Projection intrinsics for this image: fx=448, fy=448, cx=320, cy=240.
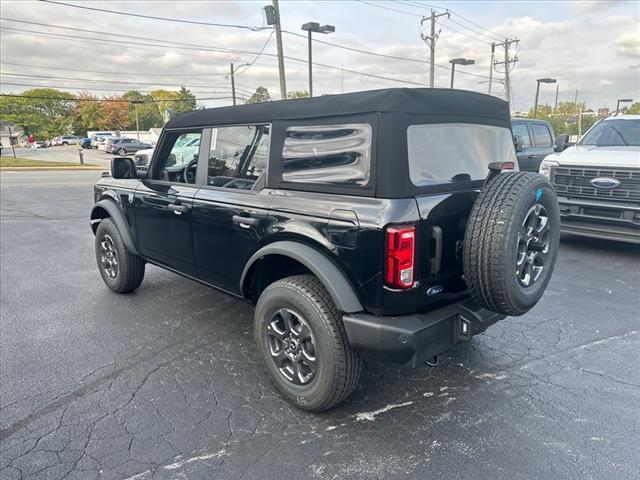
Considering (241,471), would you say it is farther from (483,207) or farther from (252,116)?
(252,116)

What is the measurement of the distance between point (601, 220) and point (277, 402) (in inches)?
211

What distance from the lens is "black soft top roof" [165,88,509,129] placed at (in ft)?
8.18

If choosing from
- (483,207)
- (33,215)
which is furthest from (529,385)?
(33,215)

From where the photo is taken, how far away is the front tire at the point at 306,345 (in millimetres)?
2576

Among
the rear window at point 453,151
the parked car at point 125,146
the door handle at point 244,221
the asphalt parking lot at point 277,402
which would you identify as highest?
the parked car at point 125,146

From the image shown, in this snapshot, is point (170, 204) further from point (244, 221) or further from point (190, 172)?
point (244, 221)

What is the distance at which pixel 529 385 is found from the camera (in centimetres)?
306

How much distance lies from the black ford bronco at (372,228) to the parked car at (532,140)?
723cm

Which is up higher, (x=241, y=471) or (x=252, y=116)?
(x=252, y=116)

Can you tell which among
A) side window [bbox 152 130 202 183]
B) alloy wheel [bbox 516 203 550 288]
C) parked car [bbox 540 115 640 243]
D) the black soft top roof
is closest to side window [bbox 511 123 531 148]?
parked car [bbox 540 115 640 243]

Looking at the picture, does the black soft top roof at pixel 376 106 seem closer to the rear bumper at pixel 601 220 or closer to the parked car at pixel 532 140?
the rear bumper at pixel 601 220

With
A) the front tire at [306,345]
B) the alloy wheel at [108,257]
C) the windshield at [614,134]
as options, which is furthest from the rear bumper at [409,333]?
the windshield at [614,134]

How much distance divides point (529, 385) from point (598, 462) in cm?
76

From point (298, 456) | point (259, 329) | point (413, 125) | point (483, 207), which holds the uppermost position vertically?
point (413, 125)
